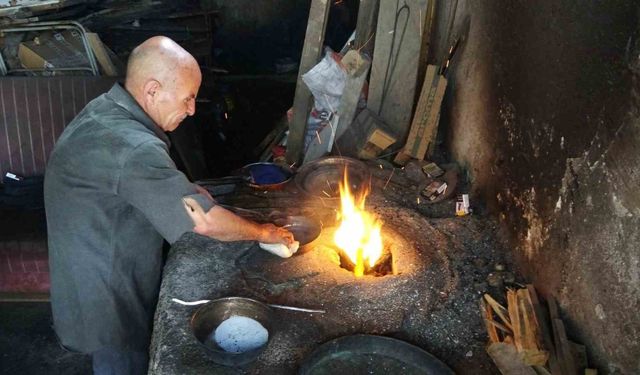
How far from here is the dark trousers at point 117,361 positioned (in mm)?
3035

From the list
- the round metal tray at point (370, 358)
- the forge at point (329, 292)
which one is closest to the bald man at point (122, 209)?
the forge at point (329, 292)

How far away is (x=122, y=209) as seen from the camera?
8.75ft

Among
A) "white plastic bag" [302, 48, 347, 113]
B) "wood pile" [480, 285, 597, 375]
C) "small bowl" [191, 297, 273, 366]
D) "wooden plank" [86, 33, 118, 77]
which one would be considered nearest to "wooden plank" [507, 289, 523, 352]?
"wood pile" [480, 285, 597, 375]

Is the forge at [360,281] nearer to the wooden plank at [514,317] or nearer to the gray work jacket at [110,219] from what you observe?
the wooden plank at [514,317]

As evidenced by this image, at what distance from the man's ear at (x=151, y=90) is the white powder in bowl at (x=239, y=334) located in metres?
1.14

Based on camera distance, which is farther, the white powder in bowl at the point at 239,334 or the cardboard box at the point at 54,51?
the cardboard box at the point at 54,51

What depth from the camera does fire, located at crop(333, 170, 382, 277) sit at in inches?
130

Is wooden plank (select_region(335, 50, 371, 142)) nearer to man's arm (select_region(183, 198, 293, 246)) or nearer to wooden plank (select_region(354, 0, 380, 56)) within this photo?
wooden plank (select_region(354, 0, 380, 56))

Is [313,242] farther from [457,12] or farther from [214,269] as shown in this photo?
[457,12]

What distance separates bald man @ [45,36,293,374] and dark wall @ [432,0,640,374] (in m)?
1.45

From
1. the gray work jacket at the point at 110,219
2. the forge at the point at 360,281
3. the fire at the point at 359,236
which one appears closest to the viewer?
the gray work jacket at the point at 110,219

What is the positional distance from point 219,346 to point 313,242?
1.01 m

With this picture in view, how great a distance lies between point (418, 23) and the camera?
15.4ft

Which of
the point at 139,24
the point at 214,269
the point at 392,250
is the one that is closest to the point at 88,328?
the point at 214,269
